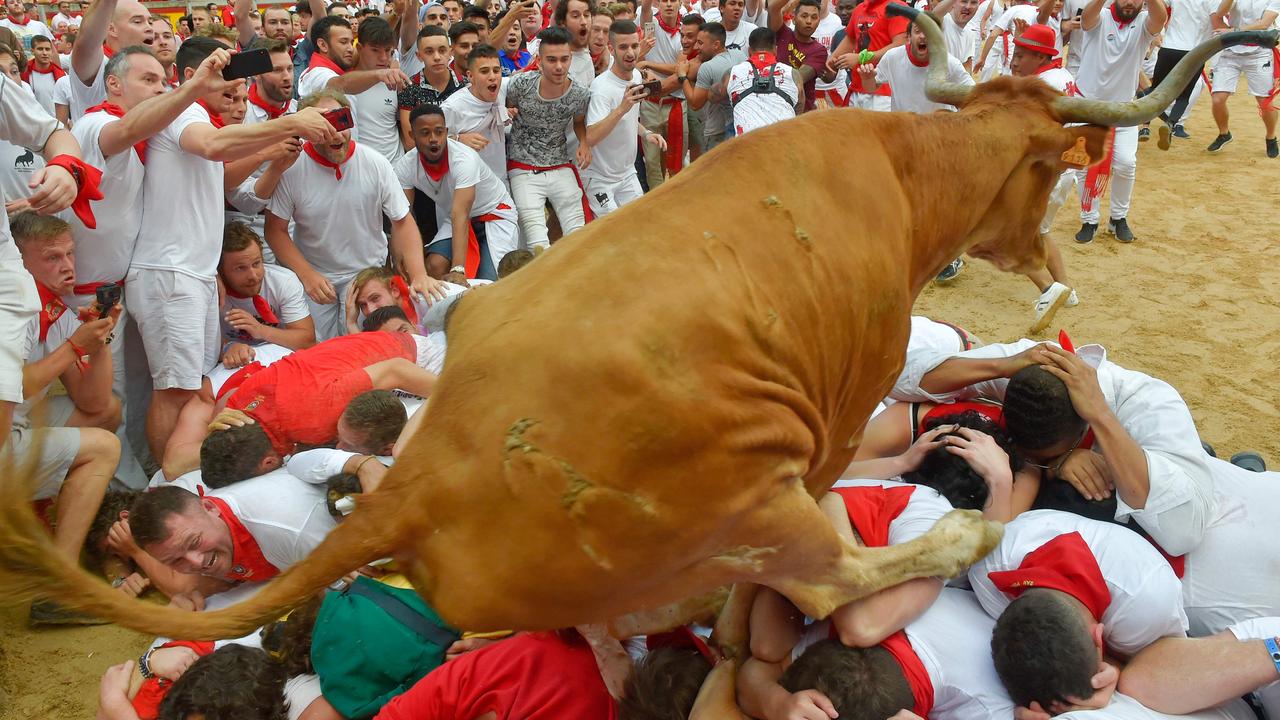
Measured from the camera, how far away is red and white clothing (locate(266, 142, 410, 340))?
234 inches

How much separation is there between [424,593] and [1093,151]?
8.36 ft

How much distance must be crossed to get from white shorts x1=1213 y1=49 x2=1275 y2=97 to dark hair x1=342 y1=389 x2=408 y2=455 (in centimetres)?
1076

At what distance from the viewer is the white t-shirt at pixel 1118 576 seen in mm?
2887

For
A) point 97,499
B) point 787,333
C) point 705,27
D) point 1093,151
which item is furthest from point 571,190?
point 787,333

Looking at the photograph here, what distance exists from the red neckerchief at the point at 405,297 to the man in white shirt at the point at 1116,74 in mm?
6151

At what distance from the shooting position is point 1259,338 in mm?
6527

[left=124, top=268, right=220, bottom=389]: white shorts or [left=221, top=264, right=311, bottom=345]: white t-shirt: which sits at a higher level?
[left=124, top=268, right=220, bottom=389]: white shorts

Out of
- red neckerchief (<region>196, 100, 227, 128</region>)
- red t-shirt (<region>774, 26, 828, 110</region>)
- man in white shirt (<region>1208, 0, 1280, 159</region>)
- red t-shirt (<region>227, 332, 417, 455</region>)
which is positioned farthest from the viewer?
man in white shirt (<region>1208, 0, 1280, 159</region>)

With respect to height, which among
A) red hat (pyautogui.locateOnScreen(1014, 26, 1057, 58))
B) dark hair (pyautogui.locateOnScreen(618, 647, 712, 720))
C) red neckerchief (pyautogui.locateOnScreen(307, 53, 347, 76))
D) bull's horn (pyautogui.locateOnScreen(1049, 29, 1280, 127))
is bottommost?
dark hair (pyautogui.locateOnScreen(618, 647, 712, 720))

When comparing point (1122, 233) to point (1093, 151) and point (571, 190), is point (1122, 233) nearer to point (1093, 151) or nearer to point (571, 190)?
point (571, 190)

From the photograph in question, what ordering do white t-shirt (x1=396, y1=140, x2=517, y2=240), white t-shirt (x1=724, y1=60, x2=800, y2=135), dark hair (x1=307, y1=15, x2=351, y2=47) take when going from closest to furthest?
white t-shirt (x1=396, y1=140, x2=517, y2=240) → dark hair (x1=307, y1=15, x2=351, y2=47) → white t-shirt (x1=724, y1=60, x2=800, y2=135)

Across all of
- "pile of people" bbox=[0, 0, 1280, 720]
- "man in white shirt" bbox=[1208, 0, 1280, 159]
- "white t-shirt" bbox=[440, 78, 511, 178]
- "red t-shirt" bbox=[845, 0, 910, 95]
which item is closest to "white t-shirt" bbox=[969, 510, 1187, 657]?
"pile of people" bbox=[0, 0, 1280, 720]

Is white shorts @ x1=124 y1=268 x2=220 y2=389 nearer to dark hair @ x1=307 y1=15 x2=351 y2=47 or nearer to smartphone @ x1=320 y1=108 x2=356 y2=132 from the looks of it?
smartphone @ x1=320 y1=108 x2=356 y2=132

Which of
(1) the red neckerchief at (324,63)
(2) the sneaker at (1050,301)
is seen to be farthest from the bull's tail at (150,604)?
(1) the red neckerchief at (324,63)
